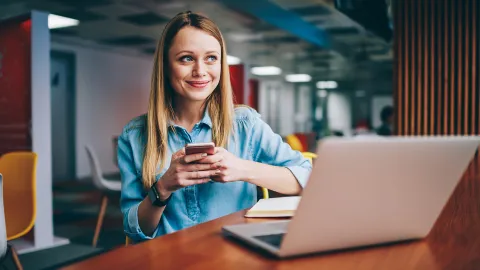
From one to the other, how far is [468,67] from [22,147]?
4.19 m

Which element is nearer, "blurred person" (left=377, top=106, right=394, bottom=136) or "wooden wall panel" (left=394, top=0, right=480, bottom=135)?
"wooden wall panel" (left=394, top=0, right=480, bottom=135)

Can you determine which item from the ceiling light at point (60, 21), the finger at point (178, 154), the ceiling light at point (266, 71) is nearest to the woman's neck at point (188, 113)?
the finger at point (178, 154)

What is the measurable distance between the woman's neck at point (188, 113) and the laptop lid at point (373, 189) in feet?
2.97

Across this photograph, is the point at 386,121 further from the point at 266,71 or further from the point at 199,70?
the point at 266,71

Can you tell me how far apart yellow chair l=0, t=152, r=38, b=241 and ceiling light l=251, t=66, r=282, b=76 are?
38.4 ft

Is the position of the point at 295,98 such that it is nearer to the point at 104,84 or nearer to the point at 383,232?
the point at 104,84

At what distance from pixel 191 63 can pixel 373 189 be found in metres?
0.90

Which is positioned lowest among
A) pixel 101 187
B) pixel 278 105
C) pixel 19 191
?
pixel 101 187

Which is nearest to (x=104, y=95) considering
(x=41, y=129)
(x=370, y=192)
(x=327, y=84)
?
(x=41, y=129)

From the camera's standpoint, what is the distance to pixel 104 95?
10320mm

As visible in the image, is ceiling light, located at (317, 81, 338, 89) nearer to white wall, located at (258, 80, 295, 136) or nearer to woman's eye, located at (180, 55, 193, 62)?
white wall, located at (258, 80, 295, 136)

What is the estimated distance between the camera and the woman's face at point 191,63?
151 cm

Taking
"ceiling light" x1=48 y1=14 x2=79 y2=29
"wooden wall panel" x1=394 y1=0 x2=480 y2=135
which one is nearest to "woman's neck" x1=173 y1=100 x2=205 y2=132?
"wooden wall panel" x1=394 y1=0 x2=480 y2=135

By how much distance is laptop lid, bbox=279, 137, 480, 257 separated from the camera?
727 millimetres
